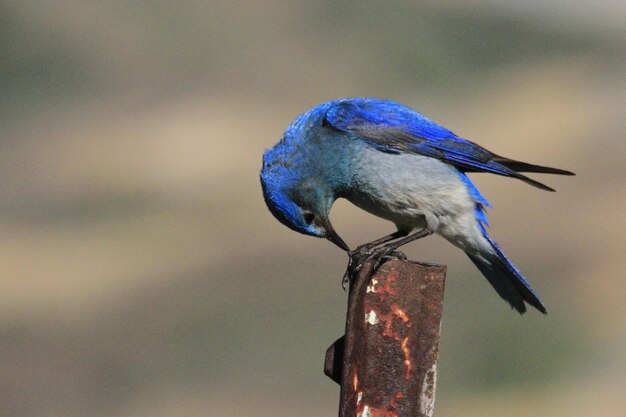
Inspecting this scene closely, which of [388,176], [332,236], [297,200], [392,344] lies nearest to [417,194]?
[388,176]

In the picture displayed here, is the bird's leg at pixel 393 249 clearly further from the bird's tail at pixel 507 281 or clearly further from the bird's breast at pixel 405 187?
the bird's tail at pixel 507 281

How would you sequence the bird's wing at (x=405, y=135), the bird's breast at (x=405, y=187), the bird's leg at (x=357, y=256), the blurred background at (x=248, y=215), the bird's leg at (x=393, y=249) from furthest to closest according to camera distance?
1. the blurred background at (x=248, y=215)
2. the bird's wing at (x=405, y=135)
3. the bird's breast at (x=405, y=187)
4. the bird's leg at (x=357, y=256)
5. the bird's leg at (x=393, y=249)

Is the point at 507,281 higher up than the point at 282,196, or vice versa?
the point at 282,196

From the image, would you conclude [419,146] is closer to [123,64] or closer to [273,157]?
[273,157]

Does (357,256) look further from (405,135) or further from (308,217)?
(405,135)

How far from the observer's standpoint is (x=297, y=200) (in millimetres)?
7062

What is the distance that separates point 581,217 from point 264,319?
300 inches

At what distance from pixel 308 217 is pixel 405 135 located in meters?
0.95

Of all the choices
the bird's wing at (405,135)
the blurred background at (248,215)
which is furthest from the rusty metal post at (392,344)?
the blurred background at (248,215)

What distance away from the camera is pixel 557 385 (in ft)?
41.0

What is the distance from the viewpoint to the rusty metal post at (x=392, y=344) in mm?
4199

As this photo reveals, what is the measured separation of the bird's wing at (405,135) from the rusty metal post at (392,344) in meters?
3.17

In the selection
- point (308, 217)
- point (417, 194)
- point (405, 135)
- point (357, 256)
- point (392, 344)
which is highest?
point (405, 135)

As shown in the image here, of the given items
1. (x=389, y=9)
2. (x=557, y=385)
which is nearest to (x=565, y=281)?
(x=557, y=385)
